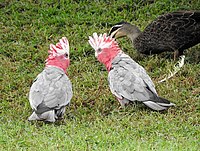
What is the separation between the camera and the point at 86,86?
861 cm

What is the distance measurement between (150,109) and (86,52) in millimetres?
2612

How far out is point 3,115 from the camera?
766 centimetres

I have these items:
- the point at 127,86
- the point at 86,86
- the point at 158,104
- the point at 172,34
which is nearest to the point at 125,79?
the point at 127,86

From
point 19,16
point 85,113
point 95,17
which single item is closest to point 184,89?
point 85,113

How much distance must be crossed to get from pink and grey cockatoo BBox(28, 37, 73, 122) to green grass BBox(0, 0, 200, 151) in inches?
5.6

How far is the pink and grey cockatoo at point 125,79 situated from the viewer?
7457 mm

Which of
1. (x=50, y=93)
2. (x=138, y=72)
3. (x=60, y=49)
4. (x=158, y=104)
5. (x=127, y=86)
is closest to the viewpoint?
(x=50, y=93)

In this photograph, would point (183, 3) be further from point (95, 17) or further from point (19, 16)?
point (19, 16)

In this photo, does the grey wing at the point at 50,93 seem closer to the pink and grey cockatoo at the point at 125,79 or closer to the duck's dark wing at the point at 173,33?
the pink and grey cockatoo at the point at 125,79

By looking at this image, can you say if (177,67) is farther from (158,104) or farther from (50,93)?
(50,93)

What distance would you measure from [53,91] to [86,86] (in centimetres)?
134

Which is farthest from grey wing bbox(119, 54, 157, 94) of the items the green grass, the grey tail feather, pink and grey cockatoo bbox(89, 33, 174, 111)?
the green grass

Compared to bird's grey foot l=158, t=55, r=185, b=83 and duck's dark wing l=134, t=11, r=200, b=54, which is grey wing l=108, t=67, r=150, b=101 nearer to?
bird's grey foot l=158, t=55, r=185, b=83

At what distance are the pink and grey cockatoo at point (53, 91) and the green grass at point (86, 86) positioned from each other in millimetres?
141
